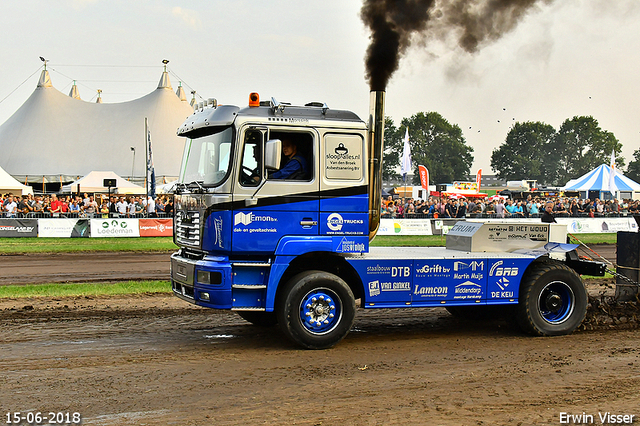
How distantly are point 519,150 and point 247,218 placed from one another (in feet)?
454

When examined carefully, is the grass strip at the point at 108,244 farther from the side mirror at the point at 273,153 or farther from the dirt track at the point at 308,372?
the side mirror at the point at 273,153

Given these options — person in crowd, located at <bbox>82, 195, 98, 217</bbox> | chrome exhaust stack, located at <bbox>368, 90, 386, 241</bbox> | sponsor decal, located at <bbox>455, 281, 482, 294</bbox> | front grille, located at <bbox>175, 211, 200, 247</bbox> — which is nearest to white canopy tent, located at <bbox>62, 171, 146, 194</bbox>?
person in crowd, located at <bbox>82, 195, 98, 217</bbox>

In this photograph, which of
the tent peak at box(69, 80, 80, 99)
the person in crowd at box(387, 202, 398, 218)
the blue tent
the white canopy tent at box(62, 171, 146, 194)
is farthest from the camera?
the tent peak at box(69, 80, 80, 99)

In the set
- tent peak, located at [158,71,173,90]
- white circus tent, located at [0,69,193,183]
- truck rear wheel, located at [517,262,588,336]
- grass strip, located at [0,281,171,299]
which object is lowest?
grass strip, located at [0,281,171,299]

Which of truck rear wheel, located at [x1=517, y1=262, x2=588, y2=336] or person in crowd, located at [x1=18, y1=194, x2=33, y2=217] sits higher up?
person in crowd, located at [x1=18, y1=194, x2=33, y2=217]

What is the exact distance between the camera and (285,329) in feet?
23.9

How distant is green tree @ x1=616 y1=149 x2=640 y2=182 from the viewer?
120 m

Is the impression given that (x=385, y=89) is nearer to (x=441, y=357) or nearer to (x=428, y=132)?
(x=441, y=357)

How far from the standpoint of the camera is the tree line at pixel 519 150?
12644cm

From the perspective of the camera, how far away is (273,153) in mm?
6969

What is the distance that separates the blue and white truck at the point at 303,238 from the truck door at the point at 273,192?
13mm

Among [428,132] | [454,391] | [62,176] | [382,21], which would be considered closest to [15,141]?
[62,176]

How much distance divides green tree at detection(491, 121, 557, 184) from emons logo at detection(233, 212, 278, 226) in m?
133

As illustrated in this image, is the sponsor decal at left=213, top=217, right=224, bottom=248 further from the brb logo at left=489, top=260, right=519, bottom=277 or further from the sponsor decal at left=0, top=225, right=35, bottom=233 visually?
the sponsor decal at left=0, top=225, right=35, bottom=233
